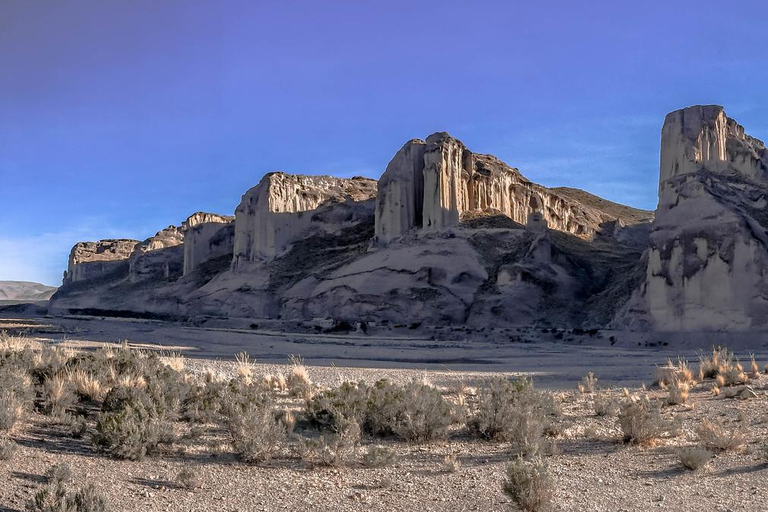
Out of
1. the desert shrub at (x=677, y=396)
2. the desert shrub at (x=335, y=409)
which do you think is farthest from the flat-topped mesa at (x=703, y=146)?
the desert shrub at (x=335, y=409)

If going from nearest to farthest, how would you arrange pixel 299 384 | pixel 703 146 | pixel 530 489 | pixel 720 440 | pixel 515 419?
pixel 530 489, pixel 720 440, pixel 515 419, pixel 299 384, pixel 703 146

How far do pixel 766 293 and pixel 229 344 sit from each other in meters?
26.6

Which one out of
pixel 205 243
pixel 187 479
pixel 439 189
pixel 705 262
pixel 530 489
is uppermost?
pixel 439 189

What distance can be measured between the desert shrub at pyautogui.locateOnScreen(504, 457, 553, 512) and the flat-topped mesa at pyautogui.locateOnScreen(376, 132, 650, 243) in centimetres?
5006

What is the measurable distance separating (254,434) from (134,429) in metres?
1.39

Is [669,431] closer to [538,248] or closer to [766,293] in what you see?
[766,293]

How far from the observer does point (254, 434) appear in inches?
318

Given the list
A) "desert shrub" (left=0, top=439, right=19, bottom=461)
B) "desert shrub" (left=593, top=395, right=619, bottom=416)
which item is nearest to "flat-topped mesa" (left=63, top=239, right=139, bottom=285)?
"desert shrub" (left=593, top=395, right=619, bottom=416)

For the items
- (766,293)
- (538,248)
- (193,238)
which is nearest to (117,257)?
(193,238)

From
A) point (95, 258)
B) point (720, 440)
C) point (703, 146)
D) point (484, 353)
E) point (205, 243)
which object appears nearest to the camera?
point (720, 440)

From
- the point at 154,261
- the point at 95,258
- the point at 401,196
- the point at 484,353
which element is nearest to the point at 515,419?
the point at 484,353

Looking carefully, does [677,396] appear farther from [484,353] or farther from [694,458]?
[484,353]

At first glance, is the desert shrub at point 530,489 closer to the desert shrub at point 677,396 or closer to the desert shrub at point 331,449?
the desert shrub at point 331,449

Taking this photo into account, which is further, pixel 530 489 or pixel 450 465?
pixel 450 465
